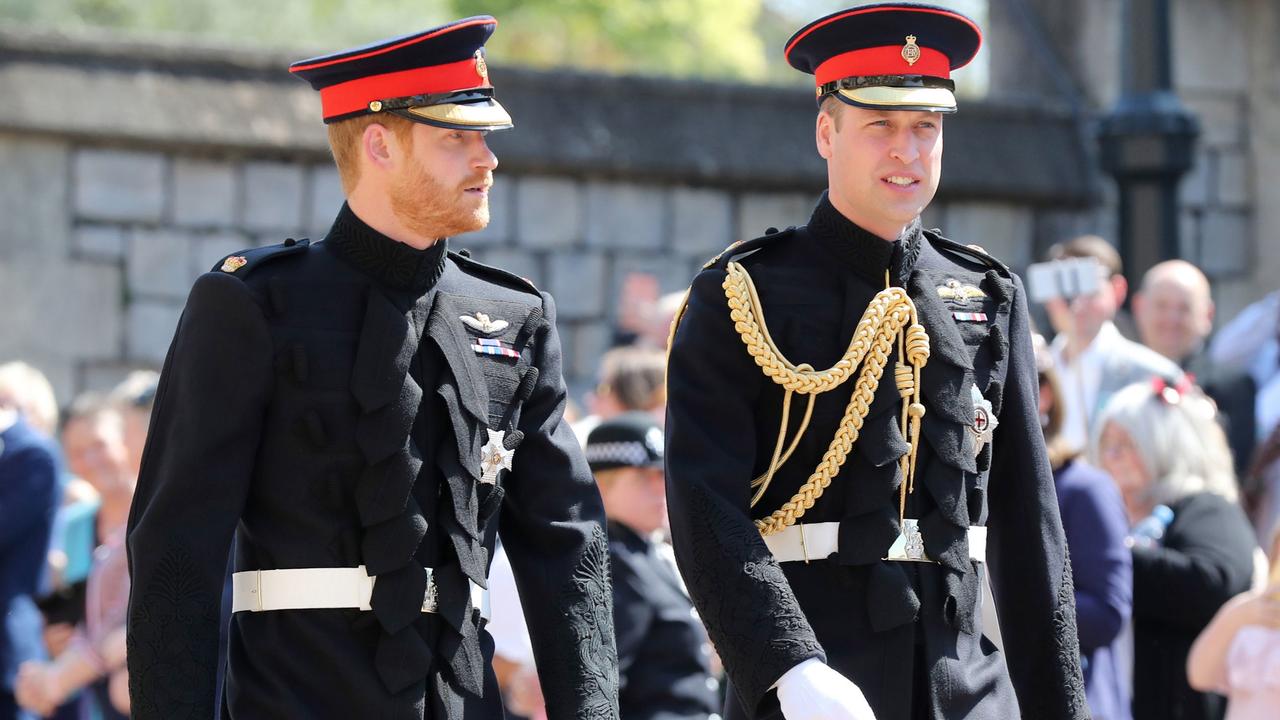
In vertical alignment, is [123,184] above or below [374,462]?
above

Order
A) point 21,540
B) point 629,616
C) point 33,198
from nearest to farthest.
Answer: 1. point 629,616
2. point 21,540
3. point 33,198

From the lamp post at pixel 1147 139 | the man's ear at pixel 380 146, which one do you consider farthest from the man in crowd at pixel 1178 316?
the man's ear at pixel 380 146

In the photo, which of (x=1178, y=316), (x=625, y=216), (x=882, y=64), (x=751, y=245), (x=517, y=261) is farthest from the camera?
(x=625, y=216)

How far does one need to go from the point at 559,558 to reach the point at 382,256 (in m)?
0.59

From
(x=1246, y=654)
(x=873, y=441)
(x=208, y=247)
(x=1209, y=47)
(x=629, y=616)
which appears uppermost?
(x=1209, y=47)

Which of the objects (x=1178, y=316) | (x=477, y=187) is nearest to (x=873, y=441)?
(x=477, y=187)

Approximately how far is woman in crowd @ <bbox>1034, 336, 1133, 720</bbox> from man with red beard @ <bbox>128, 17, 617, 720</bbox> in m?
2.08

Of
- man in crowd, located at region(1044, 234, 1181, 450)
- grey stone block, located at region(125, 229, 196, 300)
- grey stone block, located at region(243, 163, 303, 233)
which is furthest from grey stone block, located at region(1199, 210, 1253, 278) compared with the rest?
grey stone block, located at region(125, 229, 196, 300)

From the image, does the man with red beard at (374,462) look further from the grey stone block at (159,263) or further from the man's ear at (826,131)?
the grey stone block at (159,263)

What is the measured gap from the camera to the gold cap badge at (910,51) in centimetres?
389

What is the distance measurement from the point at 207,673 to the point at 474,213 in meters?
0.88

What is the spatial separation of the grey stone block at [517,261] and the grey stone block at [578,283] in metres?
0.06

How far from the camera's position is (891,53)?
153 inches

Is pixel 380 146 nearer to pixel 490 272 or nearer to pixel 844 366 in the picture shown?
pixel 490 272
